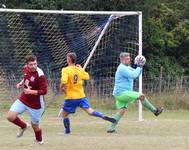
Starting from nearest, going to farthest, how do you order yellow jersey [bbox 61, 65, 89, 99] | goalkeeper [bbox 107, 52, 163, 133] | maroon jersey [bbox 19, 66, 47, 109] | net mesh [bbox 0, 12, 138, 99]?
1. maroon jersey [bbox 19, 66, 47, 109]
2. yellow jersey [bbox 61, 65, 89, 99]
3. goalkeeper [bbox 107, 52, 163, 133]
4. net mesh [bbox 0, 12, 138, 99]

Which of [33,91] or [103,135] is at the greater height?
[33,91]

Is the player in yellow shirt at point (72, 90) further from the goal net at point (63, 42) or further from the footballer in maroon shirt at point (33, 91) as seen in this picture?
the goal net at point (63, 42)

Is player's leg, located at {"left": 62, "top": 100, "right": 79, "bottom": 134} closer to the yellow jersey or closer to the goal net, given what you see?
the yellow jersey

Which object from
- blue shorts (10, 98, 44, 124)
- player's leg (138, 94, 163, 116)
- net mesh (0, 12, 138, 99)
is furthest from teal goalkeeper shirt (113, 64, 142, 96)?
net mesh (0, 12, 138, 99)

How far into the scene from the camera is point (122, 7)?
32.1m

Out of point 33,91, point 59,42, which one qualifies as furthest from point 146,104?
point 59,42

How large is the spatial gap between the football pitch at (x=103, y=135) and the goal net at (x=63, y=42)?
193 cm

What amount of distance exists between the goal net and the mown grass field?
6.34 ft

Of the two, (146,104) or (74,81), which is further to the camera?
(146,104)

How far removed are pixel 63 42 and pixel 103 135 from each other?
6738mm

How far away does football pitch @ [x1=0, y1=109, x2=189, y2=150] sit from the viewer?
12.6 metres

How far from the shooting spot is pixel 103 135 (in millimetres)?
14828

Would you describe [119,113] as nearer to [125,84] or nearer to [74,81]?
[125,84]

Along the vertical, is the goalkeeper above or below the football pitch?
above
